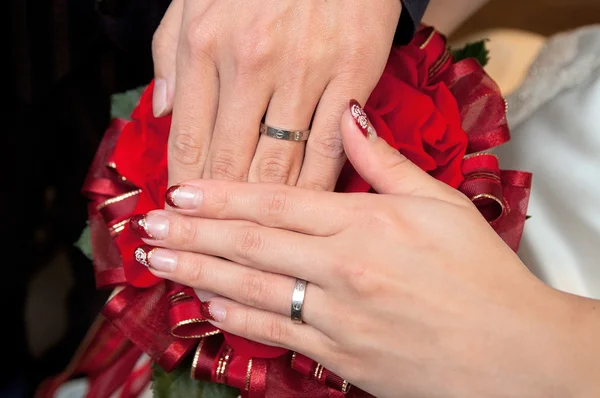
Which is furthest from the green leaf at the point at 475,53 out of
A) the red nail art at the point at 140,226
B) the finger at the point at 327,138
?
the red nail art at the point at 140,226

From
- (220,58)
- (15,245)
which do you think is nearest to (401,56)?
(220,58)

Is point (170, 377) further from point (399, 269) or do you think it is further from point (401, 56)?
point (401, 56)

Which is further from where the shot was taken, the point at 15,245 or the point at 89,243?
the point at 15,245

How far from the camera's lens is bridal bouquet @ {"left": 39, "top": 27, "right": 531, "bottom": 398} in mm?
562

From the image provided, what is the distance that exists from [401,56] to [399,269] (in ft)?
0.87

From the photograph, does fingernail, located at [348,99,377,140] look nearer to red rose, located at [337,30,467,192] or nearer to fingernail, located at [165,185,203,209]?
red rose, located at [337,30,467,192]

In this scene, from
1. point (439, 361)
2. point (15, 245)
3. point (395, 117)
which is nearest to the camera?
point (439, 361)

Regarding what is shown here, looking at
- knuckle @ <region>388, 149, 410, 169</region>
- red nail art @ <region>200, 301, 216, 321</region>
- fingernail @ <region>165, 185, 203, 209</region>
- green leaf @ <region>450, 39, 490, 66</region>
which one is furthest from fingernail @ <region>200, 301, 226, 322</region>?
green leaf @ <region>450, 39, 490, 66</region>

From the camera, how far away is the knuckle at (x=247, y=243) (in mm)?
520

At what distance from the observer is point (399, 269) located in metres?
0.48

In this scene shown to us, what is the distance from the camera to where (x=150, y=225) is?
1.79 feet

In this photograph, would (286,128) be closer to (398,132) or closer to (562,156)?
(398,132)

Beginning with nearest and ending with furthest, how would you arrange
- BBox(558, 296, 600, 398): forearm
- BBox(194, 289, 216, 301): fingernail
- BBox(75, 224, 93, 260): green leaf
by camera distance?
BBox(558, 296, 600, 398): forearm, BBox(194, 289, 216, 301): fingernail, BBox(75, 224, 93, 260): green leaf

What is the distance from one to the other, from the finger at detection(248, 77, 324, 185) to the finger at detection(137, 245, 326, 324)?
0.33 ft
